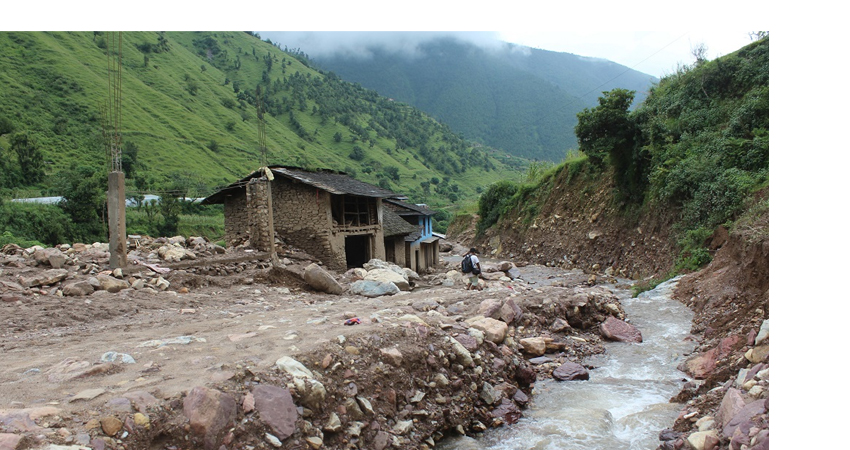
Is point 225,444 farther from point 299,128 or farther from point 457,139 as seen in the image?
point 457,139

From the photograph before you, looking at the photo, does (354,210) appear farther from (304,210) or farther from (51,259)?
(51,259)

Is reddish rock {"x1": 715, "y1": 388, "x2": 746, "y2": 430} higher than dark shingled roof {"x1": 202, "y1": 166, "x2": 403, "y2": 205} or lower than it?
lower

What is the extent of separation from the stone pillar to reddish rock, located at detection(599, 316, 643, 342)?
10.9m

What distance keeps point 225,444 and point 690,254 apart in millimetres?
15371

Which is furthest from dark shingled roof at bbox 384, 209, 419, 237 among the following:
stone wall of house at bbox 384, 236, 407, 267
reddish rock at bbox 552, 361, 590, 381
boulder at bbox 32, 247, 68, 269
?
reddish rock at bbox 552, 361, 590, 381

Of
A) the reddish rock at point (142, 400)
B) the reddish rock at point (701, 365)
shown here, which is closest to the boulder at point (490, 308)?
the reddish rock at point (701, 365)

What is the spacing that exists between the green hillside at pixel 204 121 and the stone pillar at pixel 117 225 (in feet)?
85.6

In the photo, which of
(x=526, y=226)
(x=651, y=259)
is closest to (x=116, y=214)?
(x=651, y=259)

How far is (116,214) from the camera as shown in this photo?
38.7ft

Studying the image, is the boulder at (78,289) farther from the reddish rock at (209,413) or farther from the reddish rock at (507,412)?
the reddish rock at (507,412)

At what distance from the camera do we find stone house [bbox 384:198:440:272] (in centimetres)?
2883

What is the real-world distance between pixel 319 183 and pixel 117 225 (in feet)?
26.5

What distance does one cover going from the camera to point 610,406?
6.77 metres

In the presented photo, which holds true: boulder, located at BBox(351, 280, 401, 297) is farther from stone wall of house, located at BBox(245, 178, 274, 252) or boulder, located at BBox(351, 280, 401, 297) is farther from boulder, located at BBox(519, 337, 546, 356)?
boulder, located at BBox(519, 337, 546, 356)
